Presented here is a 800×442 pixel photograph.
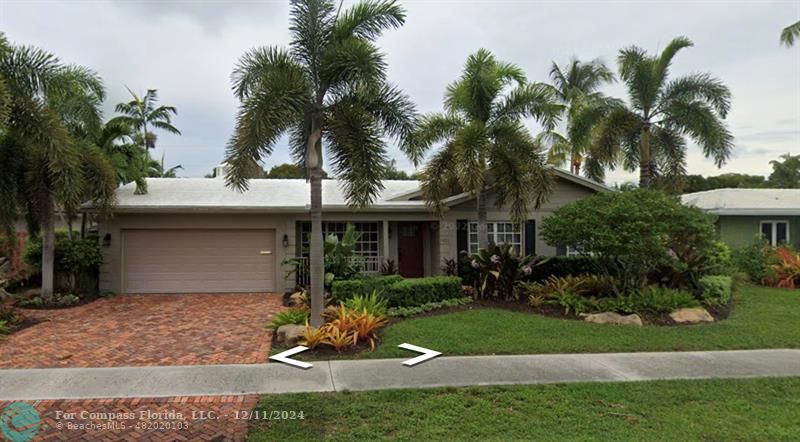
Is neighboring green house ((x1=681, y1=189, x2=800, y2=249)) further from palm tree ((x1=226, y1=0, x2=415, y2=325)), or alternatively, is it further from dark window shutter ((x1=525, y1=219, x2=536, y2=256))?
palm tree ((x1=226, y1=0, x2=415, y2=325))

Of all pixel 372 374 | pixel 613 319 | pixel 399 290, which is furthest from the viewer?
pixel 399 290

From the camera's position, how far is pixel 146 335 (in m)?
8.05

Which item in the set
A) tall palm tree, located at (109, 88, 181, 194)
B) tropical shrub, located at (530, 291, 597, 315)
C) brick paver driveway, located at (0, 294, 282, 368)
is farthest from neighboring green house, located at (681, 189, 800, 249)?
tall palm tree, located at (109, 88, 181, 194)

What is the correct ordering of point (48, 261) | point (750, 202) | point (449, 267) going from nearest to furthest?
1. point (48, 261)
2. point (449, 267)
3. point (750, 202)

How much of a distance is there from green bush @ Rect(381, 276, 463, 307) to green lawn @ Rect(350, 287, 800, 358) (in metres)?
0.90

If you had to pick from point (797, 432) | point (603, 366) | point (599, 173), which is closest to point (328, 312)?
point (603, 366)

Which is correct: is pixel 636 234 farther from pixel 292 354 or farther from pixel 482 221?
pixel 292 354

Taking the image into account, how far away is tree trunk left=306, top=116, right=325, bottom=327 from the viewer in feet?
26.0

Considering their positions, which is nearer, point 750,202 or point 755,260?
point 755,260

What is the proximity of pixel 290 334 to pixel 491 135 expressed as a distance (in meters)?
7.31

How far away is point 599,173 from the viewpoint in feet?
48.1

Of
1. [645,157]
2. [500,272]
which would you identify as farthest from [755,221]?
[500,272]

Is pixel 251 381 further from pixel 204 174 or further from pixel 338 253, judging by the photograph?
pixel 204 174

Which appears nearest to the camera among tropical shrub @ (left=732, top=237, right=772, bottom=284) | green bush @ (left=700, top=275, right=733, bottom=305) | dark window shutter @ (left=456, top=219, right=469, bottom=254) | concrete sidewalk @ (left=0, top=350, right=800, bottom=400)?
concrete sidewalk @ (left=0, top=350, right=800, bottom=400)
